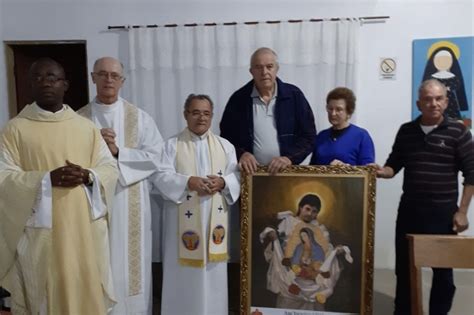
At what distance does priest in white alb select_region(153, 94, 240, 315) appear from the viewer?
8.02 feet

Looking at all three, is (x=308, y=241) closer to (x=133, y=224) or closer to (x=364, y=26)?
(x=133, y=224)

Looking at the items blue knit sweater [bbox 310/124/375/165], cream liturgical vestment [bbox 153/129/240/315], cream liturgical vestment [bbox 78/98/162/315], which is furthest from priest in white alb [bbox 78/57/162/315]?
blue knit sweater [bbox 310/124/375/165]

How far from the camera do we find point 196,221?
247cm

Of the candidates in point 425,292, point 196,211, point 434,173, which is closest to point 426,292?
point 425,292

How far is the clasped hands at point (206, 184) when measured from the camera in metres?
2.40

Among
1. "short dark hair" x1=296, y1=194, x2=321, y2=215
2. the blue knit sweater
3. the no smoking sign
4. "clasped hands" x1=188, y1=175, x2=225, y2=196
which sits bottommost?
"short dark hair" x1=296, y1=194, x2=321, y2=215

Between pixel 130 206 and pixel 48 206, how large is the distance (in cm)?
52

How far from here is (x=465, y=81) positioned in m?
3.49

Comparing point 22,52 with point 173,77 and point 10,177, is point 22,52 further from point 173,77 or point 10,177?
point 10,177

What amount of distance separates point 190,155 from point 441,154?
1.44m

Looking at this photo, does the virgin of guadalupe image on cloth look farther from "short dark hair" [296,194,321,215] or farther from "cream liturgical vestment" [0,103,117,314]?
"cream liturgical vestment" [0,103,117,314]

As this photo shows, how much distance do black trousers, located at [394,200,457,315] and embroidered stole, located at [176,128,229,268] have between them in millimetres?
1075

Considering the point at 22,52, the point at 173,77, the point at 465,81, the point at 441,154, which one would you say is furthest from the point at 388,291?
the point at 22,52

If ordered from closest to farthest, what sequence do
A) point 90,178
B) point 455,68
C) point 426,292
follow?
point 90,178, point 426,292, point 455,68
